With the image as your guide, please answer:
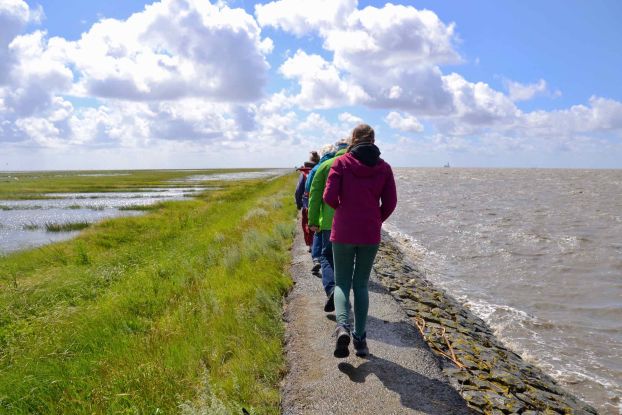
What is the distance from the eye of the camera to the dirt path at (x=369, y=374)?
151 inches

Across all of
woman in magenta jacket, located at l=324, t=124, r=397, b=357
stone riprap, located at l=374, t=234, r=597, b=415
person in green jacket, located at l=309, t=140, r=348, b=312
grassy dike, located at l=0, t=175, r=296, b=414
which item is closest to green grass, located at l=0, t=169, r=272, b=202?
grassy dike, located at l=0, t=175, r=296, b=414

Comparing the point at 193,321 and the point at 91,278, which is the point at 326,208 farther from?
the point at 91,278

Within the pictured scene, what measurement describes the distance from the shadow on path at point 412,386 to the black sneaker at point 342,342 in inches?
6.1

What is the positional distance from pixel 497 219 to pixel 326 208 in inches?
843

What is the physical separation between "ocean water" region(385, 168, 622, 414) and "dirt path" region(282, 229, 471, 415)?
324cm

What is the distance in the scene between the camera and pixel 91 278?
1134cm

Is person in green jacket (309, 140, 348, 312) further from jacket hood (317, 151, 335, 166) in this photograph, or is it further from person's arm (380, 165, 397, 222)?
person's arm (380, 165, 397, 222)

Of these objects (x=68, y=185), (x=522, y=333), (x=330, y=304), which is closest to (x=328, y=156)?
(x=330, y=304)

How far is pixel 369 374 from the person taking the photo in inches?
170

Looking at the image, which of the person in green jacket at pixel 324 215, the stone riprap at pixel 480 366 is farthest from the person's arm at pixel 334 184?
the stone riprap at pixel 480 366

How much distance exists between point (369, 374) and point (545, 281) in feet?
32.3

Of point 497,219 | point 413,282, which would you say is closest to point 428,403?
point 413,282

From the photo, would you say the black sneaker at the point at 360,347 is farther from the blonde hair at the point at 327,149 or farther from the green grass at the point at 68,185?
the green grass at the point at 68,185

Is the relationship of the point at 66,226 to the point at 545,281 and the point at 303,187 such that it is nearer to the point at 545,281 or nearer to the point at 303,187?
the point at 303,187
